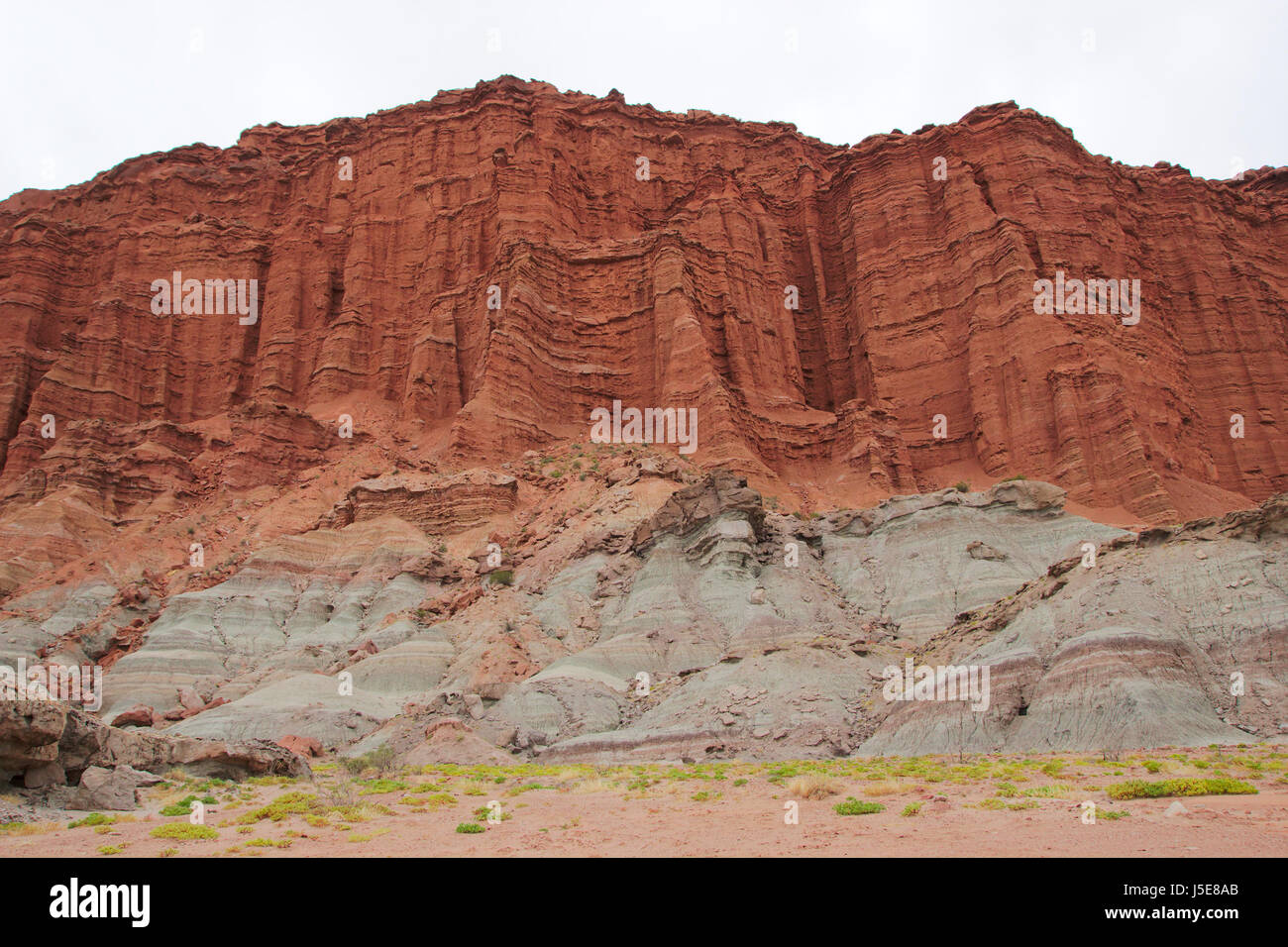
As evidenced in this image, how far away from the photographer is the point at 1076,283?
6338 cm

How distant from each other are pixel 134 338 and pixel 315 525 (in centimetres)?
3645

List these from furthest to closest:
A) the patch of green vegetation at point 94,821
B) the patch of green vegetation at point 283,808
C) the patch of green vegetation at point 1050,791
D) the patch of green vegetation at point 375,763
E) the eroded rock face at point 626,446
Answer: the eroded rock face at point 626,446
the patch of green vegetation at point 375,763
the patch of green vegetation at point 283,808
the patch of green vegetation at point 1050,791
the patch of green vegetation at point 94,821

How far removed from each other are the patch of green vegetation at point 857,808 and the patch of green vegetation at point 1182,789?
373 centimetres

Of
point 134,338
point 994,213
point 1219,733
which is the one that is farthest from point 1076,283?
point 134,338

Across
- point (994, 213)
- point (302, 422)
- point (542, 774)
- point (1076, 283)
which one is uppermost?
point (994, 213)

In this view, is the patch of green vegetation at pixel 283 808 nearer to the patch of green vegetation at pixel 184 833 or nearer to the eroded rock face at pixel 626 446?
the patch of green vegetation at pixel 184 833

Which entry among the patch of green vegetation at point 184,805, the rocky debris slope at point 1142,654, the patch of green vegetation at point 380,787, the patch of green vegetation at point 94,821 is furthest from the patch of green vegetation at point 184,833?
the rocky debris slope at point 1142,654

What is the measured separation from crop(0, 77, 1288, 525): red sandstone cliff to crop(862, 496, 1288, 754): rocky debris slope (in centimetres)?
2741

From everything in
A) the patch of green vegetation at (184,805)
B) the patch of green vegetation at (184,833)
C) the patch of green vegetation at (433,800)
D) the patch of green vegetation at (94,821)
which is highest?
the patch of green vegetation at (94,821)

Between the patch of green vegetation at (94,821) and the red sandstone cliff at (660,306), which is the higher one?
the red sandstone cliff at (660,306)

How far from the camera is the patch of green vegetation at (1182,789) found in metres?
12.8

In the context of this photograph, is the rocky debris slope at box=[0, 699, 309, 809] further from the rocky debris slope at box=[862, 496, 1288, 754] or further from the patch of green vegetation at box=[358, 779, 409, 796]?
the rocky debris slope at box=[862, 496, 1288, 754]

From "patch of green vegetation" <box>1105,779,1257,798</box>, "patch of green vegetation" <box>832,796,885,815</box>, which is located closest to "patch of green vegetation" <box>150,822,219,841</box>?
"patch of green vegetation" <box>832,796,885,815</box>
